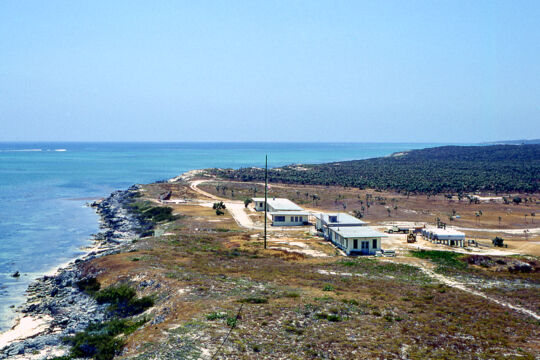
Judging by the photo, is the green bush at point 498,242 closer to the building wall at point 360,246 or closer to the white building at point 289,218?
the building wall at point 360,246

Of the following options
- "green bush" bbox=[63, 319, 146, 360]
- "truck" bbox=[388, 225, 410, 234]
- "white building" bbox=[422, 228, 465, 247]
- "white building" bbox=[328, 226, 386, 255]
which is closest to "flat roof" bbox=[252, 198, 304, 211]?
"truck" bbox=[388, 225, 410, 234]

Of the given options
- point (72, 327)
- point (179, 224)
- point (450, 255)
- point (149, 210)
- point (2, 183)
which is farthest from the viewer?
point (2, 183)

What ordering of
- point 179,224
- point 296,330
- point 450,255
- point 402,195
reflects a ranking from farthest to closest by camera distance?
point 402,195 → point 179,224 → point 450,255 → point 296,330

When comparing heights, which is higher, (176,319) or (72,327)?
(176,319)

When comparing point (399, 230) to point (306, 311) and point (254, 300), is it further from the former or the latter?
point (254, 300)

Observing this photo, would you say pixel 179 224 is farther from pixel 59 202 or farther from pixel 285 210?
pixel 59 202

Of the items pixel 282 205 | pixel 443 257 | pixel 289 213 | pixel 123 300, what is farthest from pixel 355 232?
pixel 123 300

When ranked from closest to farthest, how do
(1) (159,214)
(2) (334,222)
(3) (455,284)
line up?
(3) (455,284), (2) (334,222), (1) (159,214)

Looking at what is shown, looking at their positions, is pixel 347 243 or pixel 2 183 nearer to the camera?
pixel 347 243

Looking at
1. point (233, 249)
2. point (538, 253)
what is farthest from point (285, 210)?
point (538, 253)
